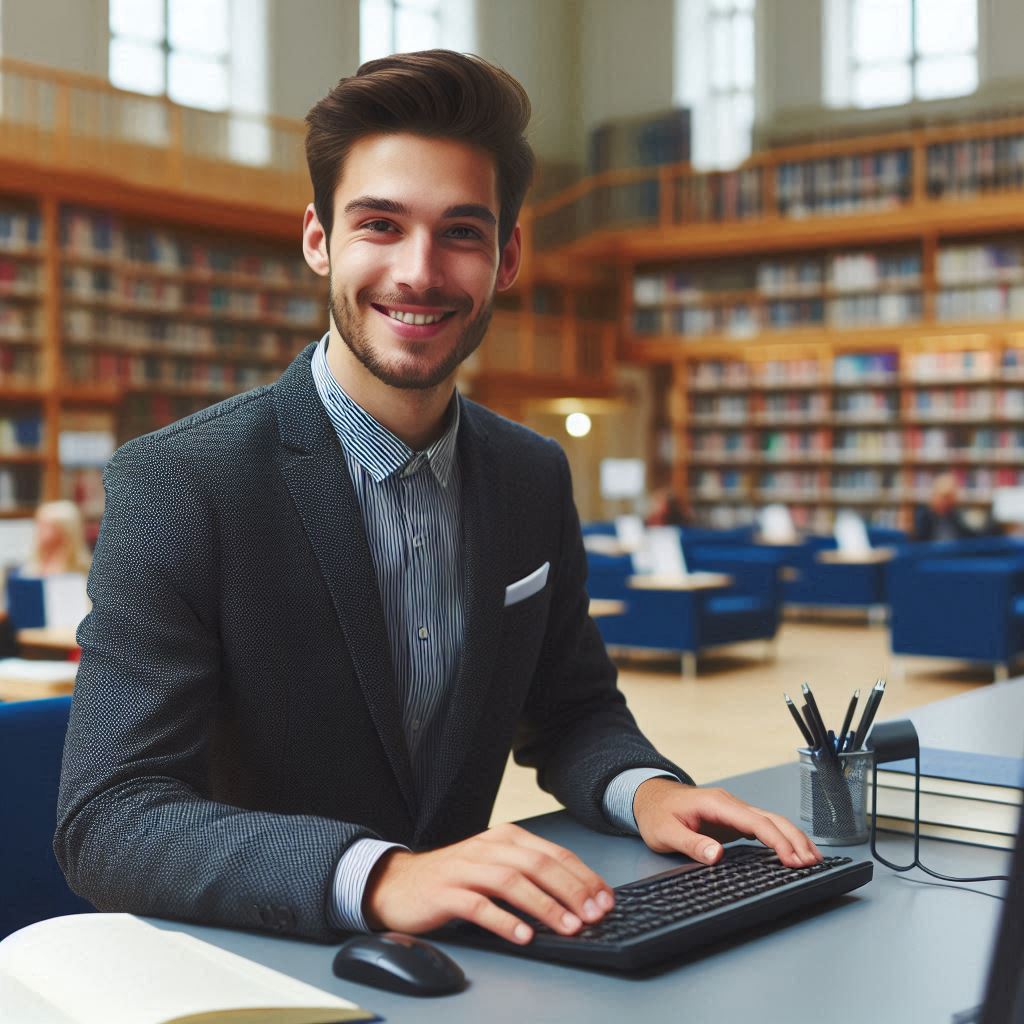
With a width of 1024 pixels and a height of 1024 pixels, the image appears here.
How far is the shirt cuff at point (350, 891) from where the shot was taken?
3.66ft

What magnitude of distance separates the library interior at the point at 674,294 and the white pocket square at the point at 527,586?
16.1ft

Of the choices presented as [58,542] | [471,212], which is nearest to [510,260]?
[471,212]

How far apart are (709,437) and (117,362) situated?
23.2ft

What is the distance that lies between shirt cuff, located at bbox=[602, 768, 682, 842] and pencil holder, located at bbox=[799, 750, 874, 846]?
0.16m

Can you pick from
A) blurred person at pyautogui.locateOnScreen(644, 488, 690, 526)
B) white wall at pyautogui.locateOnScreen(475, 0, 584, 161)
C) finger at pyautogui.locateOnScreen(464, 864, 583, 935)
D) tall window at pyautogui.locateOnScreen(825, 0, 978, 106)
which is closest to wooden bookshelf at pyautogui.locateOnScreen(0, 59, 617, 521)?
blurred person at pyautogui.locateOnScreen(644, 488, 690, 526)

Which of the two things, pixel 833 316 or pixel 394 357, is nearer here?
pixel 394 357

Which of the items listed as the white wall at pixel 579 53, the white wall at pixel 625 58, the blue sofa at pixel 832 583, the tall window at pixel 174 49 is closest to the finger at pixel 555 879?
the blue sofa at pixel 832 583

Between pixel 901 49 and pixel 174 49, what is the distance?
28.5ft

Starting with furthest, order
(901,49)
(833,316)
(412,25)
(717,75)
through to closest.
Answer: (717,75) → (412,25) → (901,49) → (833,316)

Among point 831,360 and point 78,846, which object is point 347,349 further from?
point 831,360

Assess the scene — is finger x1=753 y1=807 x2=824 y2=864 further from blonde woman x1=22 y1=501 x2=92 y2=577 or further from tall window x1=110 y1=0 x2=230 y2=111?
Answer: tall window x1=110 y1=0 x2=230 y2=111

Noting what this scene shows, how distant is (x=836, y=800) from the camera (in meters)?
1.45

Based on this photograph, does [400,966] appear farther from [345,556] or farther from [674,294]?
[674,294]

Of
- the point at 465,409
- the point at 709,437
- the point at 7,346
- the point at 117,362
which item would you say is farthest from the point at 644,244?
the point at 465,409
